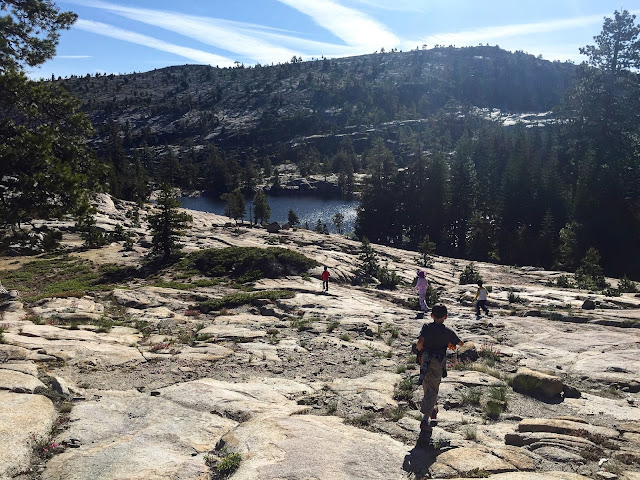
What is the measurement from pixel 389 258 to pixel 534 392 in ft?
103

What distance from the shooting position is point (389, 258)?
136 ft

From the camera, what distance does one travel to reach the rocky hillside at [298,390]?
21.2 ft

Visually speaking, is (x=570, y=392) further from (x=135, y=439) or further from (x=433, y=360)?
(x=135, y=439)

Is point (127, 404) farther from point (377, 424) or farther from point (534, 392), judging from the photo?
point (534, 392)

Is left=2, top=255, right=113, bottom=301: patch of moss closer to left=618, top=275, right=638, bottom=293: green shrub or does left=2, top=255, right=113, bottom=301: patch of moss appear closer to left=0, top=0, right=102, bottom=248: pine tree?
left=0, top=0, right=102, bottom=248: pine tree

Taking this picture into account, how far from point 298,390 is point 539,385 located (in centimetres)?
565

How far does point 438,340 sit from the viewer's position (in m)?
7.70

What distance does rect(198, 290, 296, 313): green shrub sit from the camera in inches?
795

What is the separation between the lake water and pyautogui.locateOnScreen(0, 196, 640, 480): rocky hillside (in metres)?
81.3

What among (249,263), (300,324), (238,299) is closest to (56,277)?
(249,263)

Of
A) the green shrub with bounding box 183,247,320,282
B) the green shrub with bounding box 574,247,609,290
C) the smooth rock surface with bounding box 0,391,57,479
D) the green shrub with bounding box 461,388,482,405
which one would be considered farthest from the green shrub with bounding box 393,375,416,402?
the green shrub with bounding box 574,247,609,290

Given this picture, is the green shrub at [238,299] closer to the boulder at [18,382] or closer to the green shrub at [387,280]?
the green shrub at [387,280]

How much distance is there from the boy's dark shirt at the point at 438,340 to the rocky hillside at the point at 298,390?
A: 1.51 metres

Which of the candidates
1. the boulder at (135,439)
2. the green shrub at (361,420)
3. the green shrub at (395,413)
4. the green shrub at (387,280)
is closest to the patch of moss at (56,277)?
the boulder at (135,439)
